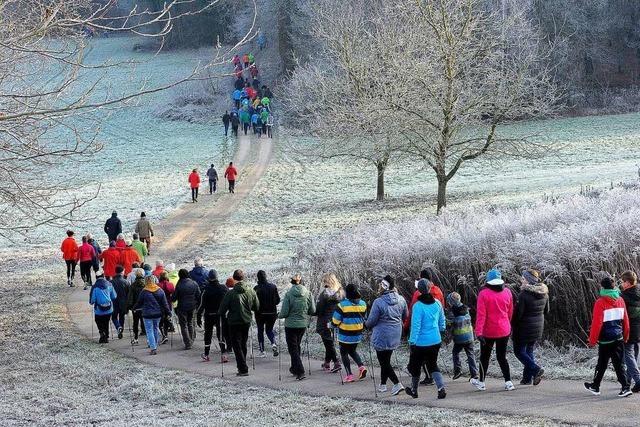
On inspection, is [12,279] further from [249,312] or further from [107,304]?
[249,312]

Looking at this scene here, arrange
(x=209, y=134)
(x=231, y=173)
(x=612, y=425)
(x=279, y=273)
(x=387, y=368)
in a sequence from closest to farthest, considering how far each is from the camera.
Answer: (x=612, y=425) → (x=387, y=368) → (x=279, y=273) → (x=231, y=173) → (x=209, y=134)

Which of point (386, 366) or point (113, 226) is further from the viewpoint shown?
point (113, 226)

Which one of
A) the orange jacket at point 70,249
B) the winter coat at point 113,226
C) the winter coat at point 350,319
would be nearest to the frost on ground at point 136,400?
the winter coat at point 350,319

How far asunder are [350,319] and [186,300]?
432 centimetres

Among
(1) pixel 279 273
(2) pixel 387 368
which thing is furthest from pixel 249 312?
(1) pixel 279 273

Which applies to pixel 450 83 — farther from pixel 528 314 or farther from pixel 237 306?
pixel 528 314

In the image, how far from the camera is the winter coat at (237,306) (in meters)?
13.9

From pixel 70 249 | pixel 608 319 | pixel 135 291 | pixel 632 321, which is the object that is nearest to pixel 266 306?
pixel 135 291

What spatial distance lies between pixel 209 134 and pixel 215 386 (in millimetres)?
49388

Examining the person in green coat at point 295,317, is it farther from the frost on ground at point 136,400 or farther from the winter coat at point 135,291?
the winter coat at point 135,291

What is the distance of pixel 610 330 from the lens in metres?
11.3

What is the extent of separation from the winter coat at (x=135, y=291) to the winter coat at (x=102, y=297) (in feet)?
1.33

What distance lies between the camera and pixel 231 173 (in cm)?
4075

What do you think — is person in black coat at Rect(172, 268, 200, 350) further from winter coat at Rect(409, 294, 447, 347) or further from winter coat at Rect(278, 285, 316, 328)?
winter coat at Rect(409, 294, 447, 347)
